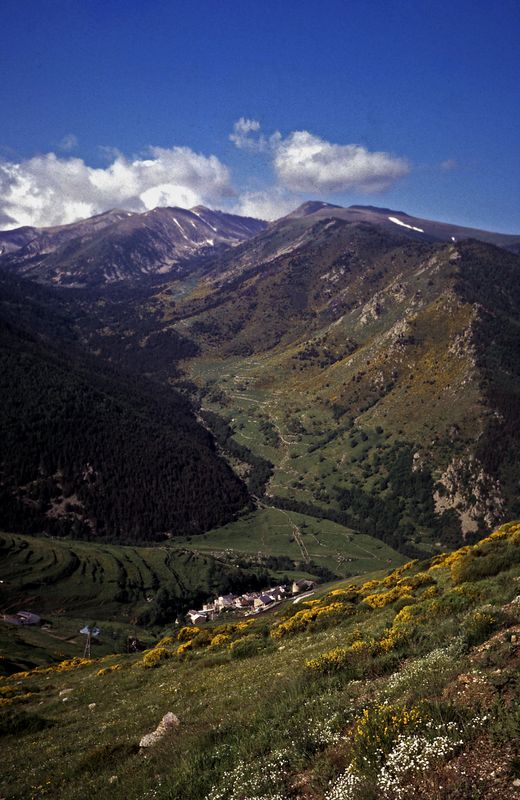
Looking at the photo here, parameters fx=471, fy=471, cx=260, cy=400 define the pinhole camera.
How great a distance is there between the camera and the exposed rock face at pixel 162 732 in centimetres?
1583

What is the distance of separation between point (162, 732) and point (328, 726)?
26.0ft

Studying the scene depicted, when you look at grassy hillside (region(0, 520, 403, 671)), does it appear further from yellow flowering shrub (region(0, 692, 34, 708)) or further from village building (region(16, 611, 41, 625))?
yellow flowering shrub (region(0, 692, 34, 708))

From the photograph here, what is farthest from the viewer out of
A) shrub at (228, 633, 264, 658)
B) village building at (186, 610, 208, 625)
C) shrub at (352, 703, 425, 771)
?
village building at (186, 610, 208, 625)

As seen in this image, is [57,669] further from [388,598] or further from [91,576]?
[91,576]

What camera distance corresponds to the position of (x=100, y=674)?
131ft

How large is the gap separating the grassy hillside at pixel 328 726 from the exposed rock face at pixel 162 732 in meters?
0.25

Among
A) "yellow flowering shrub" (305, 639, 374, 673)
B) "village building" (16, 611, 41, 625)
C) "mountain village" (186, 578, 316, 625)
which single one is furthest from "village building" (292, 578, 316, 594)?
"yellow flowering shrub" (305, 639, 374, 673)

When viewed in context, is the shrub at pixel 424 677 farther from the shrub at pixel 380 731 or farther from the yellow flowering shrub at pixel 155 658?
the yellow flowering shrub at pixel 155 658

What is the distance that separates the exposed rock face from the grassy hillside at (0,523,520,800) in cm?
25

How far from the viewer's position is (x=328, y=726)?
11.4m

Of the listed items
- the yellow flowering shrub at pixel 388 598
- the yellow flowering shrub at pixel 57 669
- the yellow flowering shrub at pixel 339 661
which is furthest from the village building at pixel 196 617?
the yellow flowering shrub at pixel 339 661

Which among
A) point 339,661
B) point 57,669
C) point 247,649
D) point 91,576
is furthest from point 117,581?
point 339,661

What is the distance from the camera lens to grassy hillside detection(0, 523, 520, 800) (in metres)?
8.91

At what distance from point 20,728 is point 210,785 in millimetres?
20587
